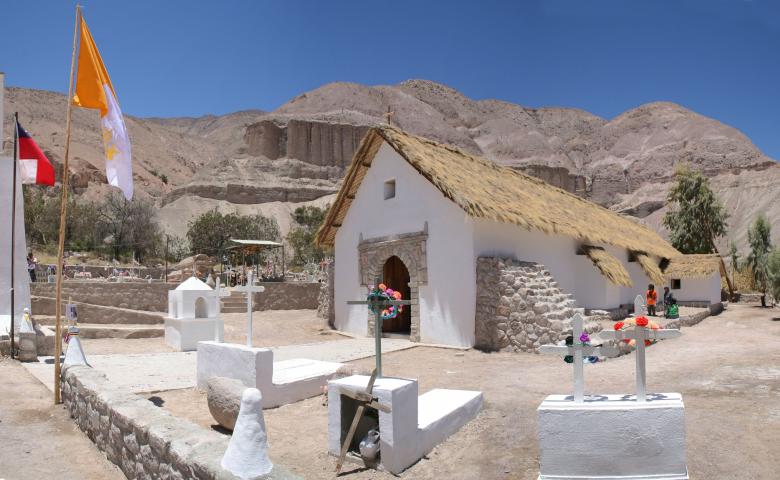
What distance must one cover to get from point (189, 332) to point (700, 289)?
72.6 feet

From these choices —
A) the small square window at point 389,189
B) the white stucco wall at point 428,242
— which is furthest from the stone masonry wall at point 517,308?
the small square window at point 389,189

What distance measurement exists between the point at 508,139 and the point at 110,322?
390ft

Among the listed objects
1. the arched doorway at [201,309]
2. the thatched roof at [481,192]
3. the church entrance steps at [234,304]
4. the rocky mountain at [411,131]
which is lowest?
the church entrance steps at [234,304]

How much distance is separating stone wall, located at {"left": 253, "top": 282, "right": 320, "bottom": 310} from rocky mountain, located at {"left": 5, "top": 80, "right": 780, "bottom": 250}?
149 ft

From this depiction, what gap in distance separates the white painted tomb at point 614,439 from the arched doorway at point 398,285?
11.6m

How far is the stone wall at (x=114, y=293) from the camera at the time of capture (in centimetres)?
2000

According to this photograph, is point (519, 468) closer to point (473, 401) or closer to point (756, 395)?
point (473, 401)

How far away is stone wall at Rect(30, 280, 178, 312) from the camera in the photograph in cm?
2000

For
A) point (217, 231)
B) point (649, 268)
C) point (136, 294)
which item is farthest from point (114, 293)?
point (217, 231)

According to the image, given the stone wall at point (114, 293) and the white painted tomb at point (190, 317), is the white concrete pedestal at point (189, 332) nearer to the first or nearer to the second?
the white painted tomb at point (190, 317)

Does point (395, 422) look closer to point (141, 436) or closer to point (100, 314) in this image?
point (141, 436)

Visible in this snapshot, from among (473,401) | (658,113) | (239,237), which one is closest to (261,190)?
(239,237)

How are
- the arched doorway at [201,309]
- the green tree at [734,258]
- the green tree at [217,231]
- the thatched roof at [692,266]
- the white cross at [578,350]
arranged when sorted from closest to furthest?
the white cross at [578,350] → the arched doorway at [201,309] → the thatched roof at [692,266] → the green tree at [734,258] → the green tree at [217,231]

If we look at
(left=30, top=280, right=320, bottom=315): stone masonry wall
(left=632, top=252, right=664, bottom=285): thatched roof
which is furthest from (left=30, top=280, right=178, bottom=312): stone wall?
(left=632, top=252, right=664, bottom=285): thatched roof
